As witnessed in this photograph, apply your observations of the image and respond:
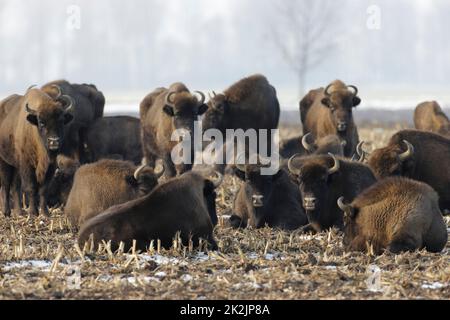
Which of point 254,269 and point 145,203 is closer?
point 254,269

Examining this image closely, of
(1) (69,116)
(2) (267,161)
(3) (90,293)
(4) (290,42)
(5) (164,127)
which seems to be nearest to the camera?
(3) (90,293)

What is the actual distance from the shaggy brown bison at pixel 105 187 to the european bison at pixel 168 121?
5.38m

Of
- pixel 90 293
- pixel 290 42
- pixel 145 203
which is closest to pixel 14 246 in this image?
pixel 145 203

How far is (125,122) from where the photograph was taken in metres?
24.2

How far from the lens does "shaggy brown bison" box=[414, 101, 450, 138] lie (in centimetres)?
2423

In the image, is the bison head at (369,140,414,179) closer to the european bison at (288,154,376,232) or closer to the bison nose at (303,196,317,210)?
the european bison at (288,154,376,232)

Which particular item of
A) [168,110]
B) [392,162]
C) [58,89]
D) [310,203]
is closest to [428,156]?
[392,162]

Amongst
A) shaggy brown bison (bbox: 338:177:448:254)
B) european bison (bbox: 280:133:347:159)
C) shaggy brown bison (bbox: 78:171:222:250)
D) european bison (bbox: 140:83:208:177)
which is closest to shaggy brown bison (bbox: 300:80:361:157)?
european bison (bbox: 280:133:347:159)

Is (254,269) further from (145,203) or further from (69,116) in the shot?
(69,116)

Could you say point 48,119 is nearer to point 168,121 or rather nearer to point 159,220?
point 168,121

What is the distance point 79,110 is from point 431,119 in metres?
8.13

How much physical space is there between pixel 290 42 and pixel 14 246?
14298 cm

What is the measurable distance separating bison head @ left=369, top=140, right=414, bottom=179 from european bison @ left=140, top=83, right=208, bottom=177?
539 cm

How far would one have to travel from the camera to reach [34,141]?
18281 millimetres
